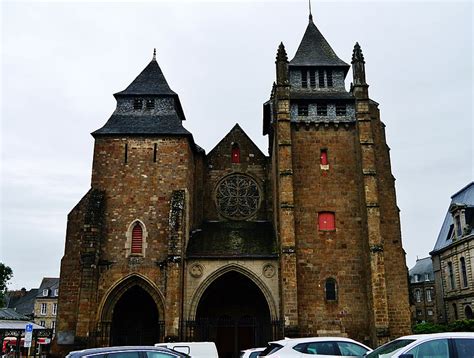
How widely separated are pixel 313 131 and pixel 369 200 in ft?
16.4

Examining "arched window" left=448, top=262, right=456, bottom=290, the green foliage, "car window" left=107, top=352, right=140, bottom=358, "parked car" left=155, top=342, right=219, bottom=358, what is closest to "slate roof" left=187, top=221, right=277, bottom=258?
"parked car" left=155, top=342, right=219, bottom=358

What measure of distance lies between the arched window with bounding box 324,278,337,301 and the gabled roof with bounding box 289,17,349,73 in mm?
12583

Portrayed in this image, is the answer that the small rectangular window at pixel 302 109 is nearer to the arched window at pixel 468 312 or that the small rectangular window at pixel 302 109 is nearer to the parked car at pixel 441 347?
Answer: the parked car at pixel 441 347

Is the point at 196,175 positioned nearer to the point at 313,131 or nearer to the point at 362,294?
the point at 313,131

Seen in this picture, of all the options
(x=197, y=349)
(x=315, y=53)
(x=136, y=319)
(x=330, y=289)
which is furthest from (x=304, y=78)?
(x=197, y=349)

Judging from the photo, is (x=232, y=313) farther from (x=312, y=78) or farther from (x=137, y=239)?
(x=312, y=78)

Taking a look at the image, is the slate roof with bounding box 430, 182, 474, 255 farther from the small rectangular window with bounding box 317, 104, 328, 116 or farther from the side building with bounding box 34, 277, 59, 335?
the side building with bounding box 34, 277, 59, 335

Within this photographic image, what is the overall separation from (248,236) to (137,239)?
604 centimetres

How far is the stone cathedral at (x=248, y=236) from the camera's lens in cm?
2331

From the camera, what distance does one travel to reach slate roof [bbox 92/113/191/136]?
88.4 feet

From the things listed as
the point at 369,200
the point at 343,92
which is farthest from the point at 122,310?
the point at 343,92

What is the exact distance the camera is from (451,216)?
135 ft

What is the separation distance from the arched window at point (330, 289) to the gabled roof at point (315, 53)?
12583 millimetres

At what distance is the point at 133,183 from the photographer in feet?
85.8
